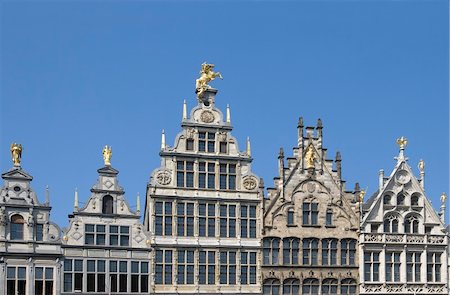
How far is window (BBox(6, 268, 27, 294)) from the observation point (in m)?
45.6

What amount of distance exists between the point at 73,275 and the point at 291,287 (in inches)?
540

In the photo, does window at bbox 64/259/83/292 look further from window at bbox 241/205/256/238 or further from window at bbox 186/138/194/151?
window at bbox 241/205/256/238

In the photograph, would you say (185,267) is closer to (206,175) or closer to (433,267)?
(206,175)

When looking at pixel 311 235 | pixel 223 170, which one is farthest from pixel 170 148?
pixel 311 235

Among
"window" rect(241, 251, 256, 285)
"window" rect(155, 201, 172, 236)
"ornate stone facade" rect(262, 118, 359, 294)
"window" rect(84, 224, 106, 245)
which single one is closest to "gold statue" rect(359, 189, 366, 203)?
"ornate stone facade" rect(262, 118, 359, 294)

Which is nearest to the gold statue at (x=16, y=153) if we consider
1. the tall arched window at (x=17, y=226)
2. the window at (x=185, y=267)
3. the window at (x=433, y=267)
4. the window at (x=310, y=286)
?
the tall arched window at (x=17, y=226)

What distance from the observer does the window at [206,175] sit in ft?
165

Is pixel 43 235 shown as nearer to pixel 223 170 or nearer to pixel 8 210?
pixel 8 210

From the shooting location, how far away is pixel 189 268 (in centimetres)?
4922

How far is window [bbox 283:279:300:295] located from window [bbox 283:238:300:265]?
1137 mm

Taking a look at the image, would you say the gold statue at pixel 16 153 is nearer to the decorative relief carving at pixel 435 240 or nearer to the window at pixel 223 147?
the window at pixel 223 147

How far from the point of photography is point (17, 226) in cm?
4638

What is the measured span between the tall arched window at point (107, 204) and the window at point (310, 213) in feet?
40.9

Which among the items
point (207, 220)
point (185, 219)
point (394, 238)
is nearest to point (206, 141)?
point (207, 220)
